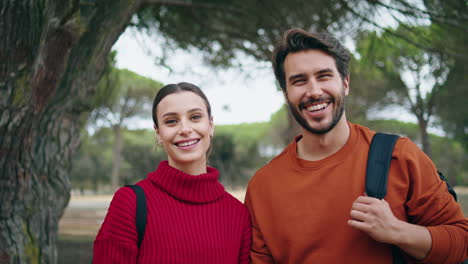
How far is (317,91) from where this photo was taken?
5.84 feet

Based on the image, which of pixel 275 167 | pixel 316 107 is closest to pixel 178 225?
pixel 275 167

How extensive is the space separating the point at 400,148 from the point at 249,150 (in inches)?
953

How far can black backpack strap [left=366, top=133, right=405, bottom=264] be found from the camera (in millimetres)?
1574

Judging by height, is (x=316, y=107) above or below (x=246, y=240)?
above

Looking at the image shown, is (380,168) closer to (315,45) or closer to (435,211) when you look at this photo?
(435,211)

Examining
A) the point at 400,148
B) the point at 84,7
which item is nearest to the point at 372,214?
the point at 400,148

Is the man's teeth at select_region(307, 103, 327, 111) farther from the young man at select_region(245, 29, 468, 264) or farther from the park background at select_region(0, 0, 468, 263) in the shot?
the park background at select_region(0, 0, 468, 263)

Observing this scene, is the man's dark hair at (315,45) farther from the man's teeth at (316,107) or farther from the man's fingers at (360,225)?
the man's fingers at (360,225)

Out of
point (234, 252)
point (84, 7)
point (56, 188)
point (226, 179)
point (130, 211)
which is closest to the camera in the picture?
point (130, 211)

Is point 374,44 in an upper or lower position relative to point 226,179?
upper

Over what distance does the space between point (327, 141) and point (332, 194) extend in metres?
0.26

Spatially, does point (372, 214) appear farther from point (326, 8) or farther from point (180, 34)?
point (180, 34)

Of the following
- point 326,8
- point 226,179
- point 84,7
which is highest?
point 326,8

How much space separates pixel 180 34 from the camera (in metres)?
5.23
